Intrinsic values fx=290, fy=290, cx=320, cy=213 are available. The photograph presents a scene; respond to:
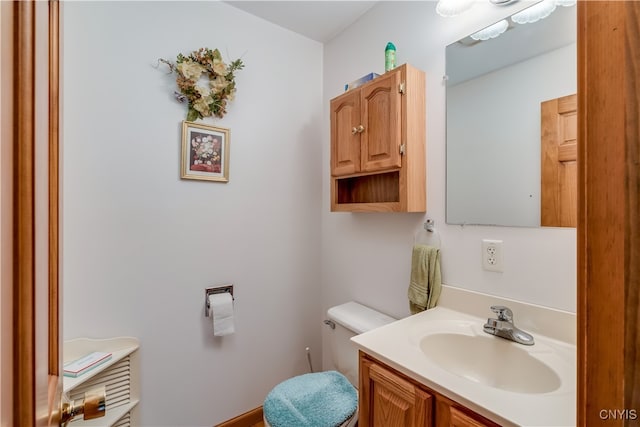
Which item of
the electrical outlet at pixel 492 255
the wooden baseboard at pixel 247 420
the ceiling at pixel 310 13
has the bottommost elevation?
the wooden baseboard at pixel 247 420

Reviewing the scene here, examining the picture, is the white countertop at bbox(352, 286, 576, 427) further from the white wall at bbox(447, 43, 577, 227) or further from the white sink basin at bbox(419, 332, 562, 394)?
the white wall at bbox(447, 43, 577, 227)

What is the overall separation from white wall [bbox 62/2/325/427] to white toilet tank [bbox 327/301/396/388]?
1.47ft

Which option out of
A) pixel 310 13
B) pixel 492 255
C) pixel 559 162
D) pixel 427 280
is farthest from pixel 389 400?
pixel 310 13

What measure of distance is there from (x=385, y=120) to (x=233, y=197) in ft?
3.09

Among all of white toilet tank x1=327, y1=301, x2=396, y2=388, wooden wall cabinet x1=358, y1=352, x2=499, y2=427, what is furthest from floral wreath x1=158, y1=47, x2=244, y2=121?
wooden wall cabinet x1=358, y1=352, x2=499, y2=427

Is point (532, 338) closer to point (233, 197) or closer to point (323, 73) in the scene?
point (233, 197)

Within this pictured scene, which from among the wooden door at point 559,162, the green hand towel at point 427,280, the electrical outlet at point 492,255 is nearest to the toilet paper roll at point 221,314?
the green hand towel at point 427,280

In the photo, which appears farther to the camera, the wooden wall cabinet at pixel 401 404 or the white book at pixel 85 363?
the white book at pixel 85 363

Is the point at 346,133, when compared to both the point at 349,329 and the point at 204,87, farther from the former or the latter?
the point at 349,329

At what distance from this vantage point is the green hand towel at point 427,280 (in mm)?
1289

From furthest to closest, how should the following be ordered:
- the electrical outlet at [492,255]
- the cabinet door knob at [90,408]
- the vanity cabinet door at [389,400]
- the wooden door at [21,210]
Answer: the electrical outlet at [492,255], the vanity cabinet door at [389,400], the cabinet door knob at [90,408], the wooden door at [21,210]

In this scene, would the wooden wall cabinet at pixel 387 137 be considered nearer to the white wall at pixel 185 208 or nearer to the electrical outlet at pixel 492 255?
the electrical outlet at pixel 492 255

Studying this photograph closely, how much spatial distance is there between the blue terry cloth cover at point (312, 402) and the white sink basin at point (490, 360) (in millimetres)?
478

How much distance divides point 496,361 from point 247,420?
147 cm
